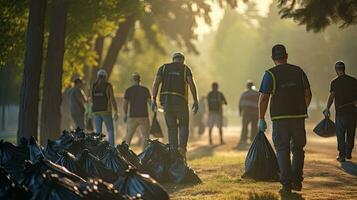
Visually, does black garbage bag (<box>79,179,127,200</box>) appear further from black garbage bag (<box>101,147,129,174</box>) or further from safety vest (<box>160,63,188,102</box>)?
safety vest (<box>160,63,188,102</box>)

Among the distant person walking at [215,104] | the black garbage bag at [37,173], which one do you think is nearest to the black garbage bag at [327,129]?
the black garbage bag at [37,173]

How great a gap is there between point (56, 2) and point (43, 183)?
10.2 metres

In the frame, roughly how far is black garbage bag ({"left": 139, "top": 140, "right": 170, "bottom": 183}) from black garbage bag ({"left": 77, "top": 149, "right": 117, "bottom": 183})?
1.48m

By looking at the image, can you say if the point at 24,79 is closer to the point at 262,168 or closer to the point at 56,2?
the point at 56,2

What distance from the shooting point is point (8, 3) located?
16.3m

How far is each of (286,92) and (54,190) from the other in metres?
3.99

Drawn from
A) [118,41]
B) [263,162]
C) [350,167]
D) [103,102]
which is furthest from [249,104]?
[263,162]

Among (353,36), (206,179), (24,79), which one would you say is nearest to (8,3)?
(24,79)

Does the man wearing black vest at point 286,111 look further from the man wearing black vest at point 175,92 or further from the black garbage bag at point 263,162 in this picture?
the man wearing black vest at point 175,92

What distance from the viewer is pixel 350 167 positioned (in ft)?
41.0

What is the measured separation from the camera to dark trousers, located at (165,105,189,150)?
37.0 feet

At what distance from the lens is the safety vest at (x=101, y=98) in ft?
47.1

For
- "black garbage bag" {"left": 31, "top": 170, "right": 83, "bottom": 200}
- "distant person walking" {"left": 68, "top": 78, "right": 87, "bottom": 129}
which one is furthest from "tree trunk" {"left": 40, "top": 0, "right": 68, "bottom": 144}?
"black garbage bag" {"left": 31, "top": 170, "right": 83, "bottom": 200}

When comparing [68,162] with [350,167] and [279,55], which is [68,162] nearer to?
[279,55]
